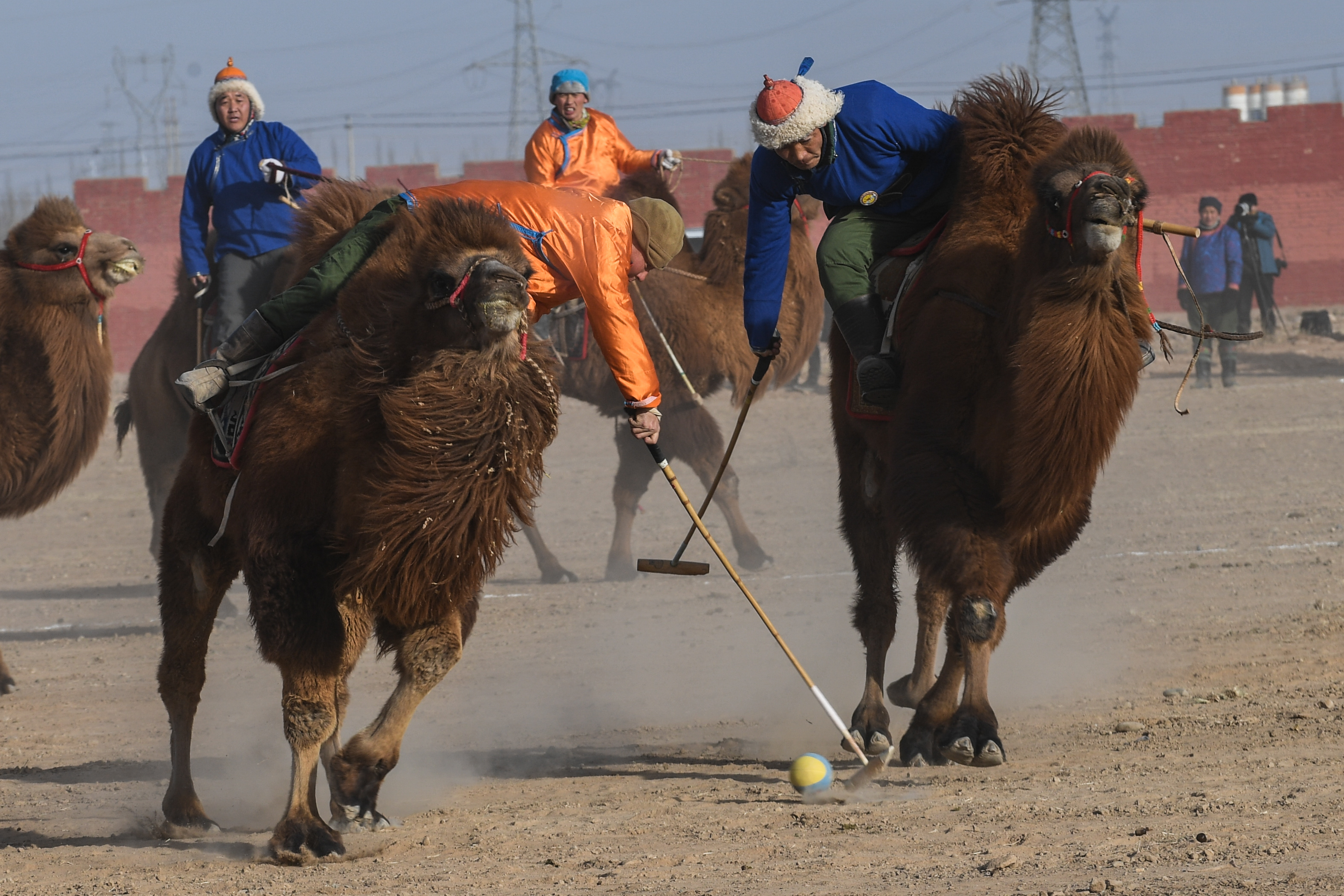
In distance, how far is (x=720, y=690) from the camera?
7.26 metres

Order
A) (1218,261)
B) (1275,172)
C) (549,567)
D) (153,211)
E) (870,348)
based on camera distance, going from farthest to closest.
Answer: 1. (153,211)
2. (1275,172)
3. (1218,261)
4. (549,567)
5. (870,348)

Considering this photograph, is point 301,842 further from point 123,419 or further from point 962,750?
point 123,419

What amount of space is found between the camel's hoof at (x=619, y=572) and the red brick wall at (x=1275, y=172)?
23220 millimetres

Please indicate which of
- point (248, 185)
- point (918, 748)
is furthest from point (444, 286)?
point (248, 185)

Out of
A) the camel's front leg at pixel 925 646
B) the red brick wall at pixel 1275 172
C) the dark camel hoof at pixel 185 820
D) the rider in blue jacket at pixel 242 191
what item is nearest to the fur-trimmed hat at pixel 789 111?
the camel's front leg at pixel 925 646

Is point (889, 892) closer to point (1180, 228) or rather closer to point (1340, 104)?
point (1180, 228)

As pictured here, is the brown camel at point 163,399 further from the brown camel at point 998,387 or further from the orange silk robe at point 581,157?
the brown camel at point 998,387

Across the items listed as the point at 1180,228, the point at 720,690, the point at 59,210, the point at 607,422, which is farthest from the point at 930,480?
the point at 607,422

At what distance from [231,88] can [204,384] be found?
4459 millimetres

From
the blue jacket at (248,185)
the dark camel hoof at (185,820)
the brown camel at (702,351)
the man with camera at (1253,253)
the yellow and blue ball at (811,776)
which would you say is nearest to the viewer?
the yellow and blue ball at (811,776)

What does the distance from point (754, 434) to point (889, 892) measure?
1307 cm

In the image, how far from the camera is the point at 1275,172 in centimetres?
3216

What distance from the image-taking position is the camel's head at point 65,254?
7641 millimetres

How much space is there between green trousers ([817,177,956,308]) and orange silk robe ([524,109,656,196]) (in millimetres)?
4249
